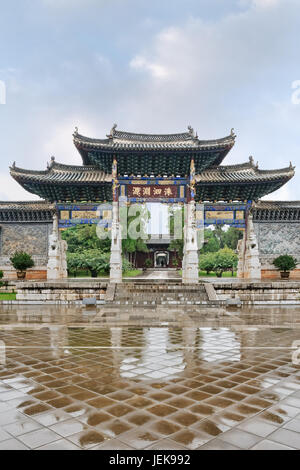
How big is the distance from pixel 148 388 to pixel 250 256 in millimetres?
17964

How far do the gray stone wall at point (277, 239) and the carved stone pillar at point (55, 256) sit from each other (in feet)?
40.9

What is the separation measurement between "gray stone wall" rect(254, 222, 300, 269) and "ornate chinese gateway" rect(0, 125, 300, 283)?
0.35 metres

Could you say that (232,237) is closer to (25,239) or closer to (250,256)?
(250,256)

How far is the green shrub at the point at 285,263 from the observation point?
66.9ft

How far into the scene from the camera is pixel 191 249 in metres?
19.9

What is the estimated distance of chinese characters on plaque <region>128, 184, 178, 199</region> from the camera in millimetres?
21531

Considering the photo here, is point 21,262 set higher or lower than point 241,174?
lower

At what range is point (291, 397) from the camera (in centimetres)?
413

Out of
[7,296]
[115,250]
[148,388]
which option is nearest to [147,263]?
[115,250]

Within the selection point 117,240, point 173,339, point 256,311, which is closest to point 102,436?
point 173,339

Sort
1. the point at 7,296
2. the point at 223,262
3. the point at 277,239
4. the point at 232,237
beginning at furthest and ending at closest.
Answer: the point at 232,237 < the point at 223,262 < the point at 277,239 < the point at 7,296

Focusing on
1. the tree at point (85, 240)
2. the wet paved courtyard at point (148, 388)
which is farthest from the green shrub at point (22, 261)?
the tree at point (85, 240)

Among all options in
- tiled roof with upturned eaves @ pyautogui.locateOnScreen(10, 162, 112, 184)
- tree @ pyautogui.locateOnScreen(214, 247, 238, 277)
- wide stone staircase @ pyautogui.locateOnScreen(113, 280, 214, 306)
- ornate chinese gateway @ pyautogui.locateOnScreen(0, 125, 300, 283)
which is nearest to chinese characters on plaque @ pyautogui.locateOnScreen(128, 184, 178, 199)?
ornate chinese gateway @ pyautogui.locateOnScreen(0, 125, 300, 283)
